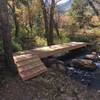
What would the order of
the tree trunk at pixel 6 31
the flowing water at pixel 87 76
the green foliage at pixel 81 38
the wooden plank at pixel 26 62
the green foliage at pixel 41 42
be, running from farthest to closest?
the green foliage at pixel 81 38, the green foliage at pixel 41 42, the flowing water at pixel 87 76, the wooden plank at pixel 26 62, the tree trunk at pixel 6 31

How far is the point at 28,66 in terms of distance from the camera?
859cm

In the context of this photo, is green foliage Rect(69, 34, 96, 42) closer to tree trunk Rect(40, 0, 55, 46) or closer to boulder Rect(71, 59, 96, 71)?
tree trunk Rect(40, 0, 55, 46)

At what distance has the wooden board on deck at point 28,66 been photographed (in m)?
7.95

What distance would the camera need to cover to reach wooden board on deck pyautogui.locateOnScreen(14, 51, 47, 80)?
7.95 m

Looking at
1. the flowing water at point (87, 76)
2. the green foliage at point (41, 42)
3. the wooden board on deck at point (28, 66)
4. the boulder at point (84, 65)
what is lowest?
the flowing water at point (87, 76)

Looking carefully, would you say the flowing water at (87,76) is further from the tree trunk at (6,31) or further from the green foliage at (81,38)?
the green foliage at (81,38)

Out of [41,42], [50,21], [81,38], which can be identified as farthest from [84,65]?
[81,38]

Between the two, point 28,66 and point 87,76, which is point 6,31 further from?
point 87,76

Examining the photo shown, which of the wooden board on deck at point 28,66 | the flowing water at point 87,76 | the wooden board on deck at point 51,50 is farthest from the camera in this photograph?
the wooden board on deck at point 51,50

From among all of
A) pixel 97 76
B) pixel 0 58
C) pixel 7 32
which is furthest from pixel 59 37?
pixel 7 32

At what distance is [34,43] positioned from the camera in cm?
A: 1570

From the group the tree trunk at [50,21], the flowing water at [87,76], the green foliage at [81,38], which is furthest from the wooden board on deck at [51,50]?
the green foliage at [81,38]

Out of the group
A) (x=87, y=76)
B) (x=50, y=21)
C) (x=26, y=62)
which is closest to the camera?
(x=26, y=62)

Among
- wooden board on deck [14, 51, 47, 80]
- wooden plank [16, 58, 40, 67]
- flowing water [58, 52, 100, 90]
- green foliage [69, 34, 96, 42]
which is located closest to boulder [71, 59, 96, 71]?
flowing water [58, 52, 100, 90]
